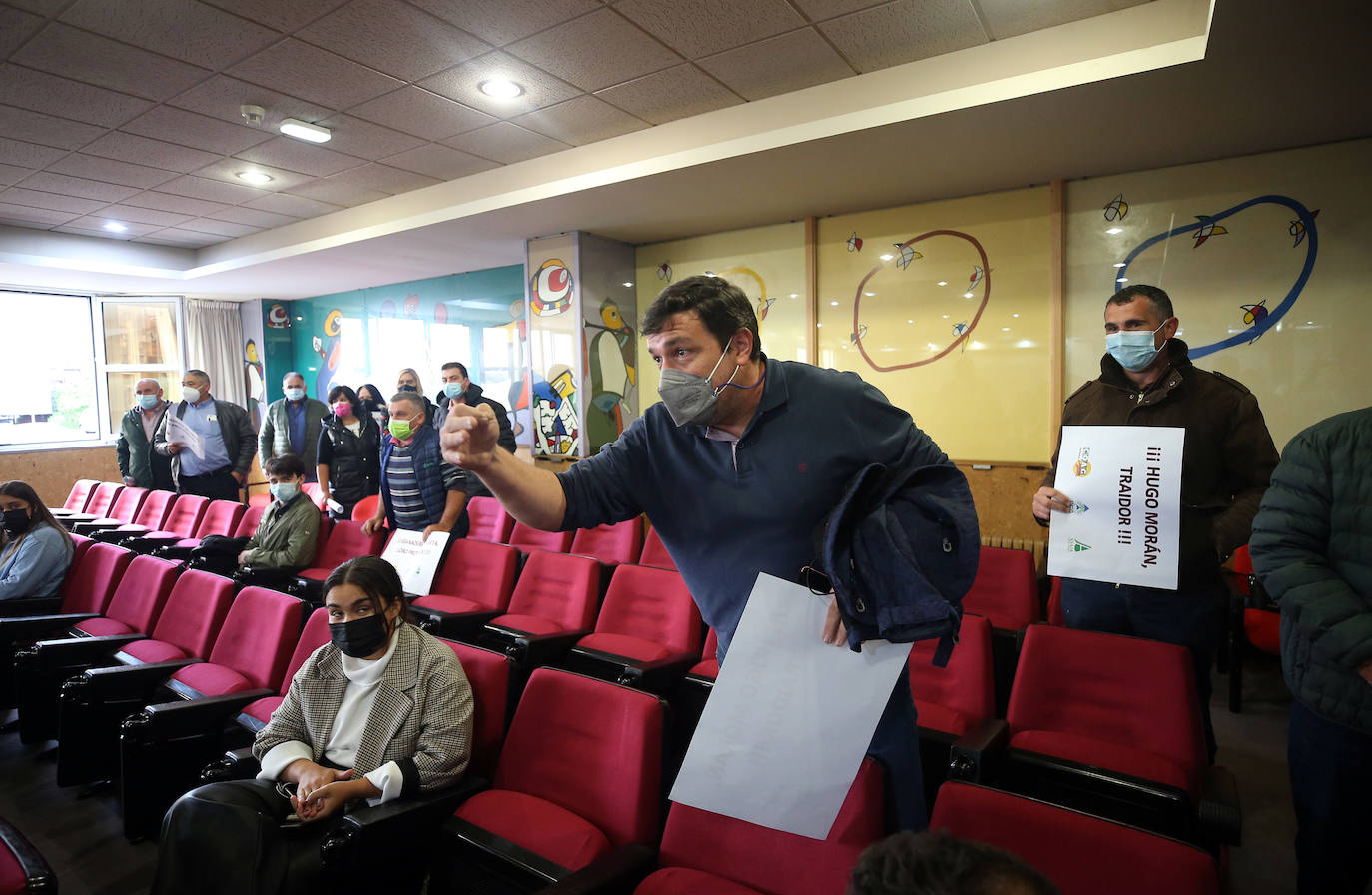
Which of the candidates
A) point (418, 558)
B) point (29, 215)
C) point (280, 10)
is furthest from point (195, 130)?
point (29, 215)

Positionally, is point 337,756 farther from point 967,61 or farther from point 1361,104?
point 1361,104

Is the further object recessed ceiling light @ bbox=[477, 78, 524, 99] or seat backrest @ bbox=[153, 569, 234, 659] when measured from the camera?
recessed ceiling light @ bbox=[477, 78, 524, 99]

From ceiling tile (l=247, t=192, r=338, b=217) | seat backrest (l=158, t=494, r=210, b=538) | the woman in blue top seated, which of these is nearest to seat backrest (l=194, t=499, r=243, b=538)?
seat backrest (l=158, t=494, r=210, b=538)

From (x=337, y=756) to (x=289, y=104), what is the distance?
3779mm

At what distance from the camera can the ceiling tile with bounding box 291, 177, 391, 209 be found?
5.57 meters

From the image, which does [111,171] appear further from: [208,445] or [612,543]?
[612,543]

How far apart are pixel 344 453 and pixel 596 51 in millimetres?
3119

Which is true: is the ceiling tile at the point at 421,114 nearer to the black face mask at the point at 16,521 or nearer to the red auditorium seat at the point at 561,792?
the black face mask at the point at 16,521

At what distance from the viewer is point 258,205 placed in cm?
622

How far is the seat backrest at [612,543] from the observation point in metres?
3.94

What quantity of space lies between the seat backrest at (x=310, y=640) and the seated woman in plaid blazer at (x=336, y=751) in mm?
492

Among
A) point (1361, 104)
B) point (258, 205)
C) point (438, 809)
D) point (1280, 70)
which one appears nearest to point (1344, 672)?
point (438, 809)

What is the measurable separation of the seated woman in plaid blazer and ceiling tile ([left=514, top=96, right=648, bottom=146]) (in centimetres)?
309

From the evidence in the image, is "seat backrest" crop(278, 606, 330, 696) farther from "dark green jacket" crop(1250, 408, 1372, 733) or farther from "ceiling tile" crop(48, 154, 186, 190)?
"ceiling tile" crop(48, 154, 186, 190)
